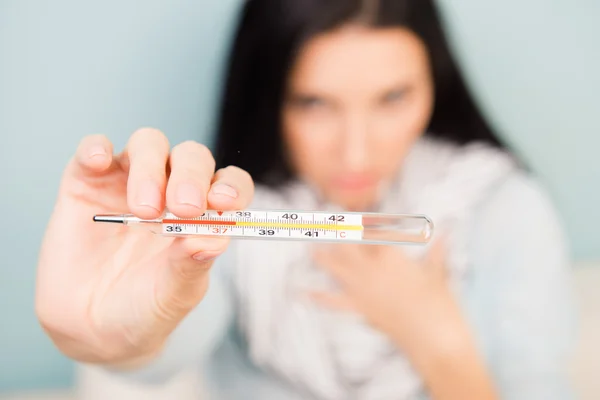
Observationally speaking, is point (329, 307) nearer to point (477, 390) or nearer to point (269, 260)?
point (269, 260)

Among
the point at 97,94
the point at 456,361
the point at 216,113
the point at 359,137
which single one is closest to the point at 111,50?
the point at 97,94

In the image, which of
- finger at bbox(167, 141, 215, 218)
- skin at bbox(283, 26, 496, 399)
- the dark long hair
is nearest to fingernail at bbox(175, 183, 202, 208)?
finger at bbox(167, 141, 215, 218)

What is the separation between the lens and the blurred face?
2.56ft

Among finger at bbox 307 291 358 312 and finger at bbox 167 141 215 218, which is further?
finger at bbox 307 291 358 312

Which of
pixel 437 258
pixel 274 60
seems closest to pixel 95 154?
pixel 274 60

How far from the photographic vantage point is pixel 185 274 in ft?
1.54

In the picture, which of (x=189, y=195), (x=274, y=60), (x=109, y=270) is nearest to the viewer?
(x=189, y=195)

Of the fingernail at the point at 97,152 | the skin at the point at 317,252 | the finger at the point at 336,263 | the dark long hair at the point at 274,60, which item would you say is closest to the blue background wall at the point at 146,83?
the dark long hair at the point at 274,60

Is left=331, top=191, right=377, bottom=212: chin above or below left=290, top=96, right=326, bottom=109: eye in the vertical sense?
below

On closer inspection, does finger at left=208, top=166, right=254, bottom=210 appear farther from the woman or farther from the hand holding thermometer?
the woman

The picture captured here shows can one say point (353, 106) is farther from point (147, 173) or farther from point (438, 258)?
point (147, 173)

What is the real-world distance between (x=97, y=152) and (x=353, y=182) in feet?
1.48

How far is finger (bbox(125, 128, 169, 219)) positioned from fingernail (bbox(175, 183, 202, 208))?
2cm

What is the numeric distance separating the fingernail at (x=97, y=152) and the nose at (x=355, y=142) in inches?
15.9
